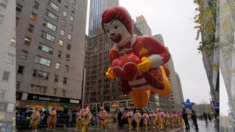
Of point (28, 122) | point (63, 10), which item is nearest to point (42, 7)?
point (63, 10)

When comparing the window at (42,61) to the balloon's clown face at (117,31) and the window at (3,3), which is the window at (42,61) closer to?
the window at (3,3)

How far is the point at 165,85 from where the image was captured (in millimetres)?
4688

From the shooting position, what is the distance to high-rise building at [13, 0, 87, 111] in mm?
19688

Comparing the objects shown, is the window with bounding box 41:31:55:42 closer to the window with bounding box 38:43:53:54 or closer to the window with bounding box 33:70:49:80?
the window with bounding box 38:43:53:54

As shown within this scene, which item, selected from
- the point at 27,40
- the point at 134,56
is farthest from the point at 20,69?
the point at 134,56

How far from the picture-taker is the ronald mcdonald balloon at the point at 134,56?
4.00 metres

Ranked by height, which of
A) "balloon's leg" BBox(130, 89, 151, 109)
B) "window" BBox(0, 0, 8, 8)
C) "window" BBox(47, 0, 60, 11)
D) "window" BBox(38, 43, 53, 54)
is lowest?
"balloon's leg" BBox(130, 89, 151, 109)

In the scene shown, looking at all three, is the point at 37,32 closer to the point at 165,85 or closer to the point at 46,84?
the point at 46,84

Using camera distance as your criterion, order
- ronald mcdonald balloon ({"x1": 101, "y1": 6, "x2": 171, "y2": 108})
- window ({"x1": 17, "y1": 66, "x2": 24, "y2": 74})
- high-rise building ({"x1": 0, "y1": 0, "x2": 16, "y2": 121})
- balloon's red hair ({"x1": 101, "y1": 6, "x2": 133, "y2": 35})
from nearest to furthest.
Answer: high-rise building ({"x1": 0, "y1": 0, "x2": 16, "y2": 121})
ronald mcdonald balloon ({"x1": 101, "y1": 6, "x2": 171, "y2": 108})
balloon's red hair ({"x1": 101, "y1": 6, "x2": 133, "y2": 35})
window ({"x1": 17, "y1": 66, "x2": 24, "y2": 74})

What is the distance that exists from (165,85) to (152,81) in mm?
773

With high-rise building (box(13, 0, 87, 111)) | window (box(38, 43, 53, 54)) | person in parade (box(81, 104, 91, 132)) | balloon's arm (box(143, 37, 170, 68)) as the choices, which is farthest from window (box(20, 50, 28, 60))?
balloon's arm (box(143, 37, 170, 68))

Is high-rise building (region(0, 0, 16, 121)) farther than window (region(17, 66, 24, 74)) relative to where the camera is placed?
No

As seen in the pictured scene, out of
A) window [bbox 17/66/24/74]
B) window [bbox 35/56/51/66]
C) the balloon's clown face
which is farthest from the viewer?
window [bbox 35/56/51/66]

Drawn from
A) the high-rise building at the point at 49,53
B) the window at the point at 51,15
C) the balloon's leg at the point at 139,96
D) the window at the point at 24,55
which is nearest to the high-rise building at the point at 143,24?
the balloon's leg at the point at 139,96
